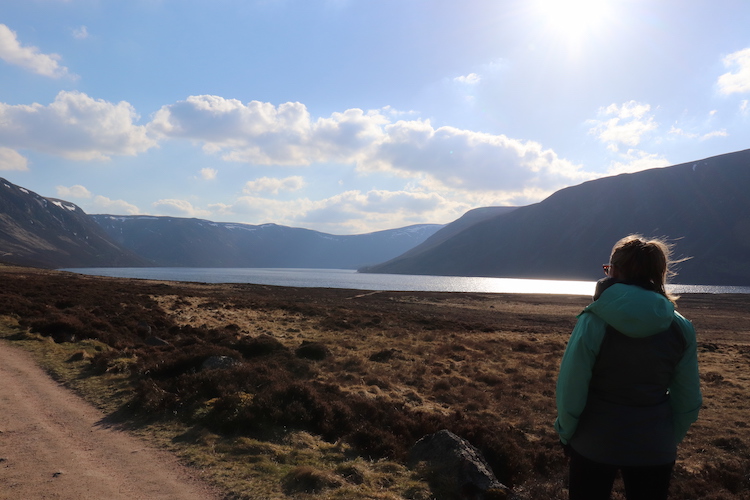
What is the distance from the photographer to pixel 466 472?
8.72 metres

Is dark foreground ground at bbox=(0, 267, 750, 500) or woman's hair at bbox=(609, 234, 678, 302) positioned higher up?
woman's hair at bbox=(609, 234, 678, 302)

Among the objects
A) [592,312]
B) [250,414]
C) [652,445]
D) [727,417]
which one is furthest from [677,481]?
[250,414]

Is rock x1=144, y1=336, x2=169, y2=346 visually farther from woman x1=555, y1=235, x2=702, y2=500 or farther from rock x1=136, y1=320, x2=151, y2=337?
woman x1=555, y1=235, x2=702, y2=500

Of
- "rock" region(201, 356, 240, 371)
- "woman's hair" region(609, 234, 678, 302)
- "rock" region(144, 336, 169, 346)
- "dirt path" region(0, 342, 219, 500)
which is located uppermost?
"woman's hair" region(609, 234, 678, 302)

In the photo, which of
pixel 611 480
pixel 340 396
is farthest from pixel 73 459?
pixel 611 480

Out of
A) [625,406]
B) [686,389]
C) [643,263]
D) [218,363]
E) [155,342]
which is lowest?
[155,342]

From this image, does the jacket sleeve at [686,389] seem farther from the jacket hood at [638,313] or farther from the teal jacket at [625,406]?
the jacket hood at [638,313]

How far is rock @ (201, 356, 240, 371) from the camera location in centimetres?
1464

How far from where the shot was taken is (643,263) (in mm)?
3795

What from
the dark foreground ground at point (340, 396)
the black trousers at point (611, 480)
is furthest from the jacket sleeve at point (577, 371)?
the dark foreground ground at point (340, 396)

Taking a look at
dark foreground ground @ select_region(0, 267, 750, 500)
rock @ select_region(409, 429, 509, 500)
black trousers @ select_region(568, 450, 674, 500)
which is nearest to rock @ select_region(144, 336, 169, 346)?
dark foreground ground @ select_region(0, 267, 750, 500)

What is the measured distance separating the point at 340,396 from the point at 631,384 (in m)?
11.1

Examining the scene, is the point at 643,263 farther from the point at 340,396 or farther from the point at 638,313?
the point at 340,396

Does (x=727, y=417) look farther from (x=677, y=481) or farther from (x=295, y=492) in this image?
(x=295, y=492)
